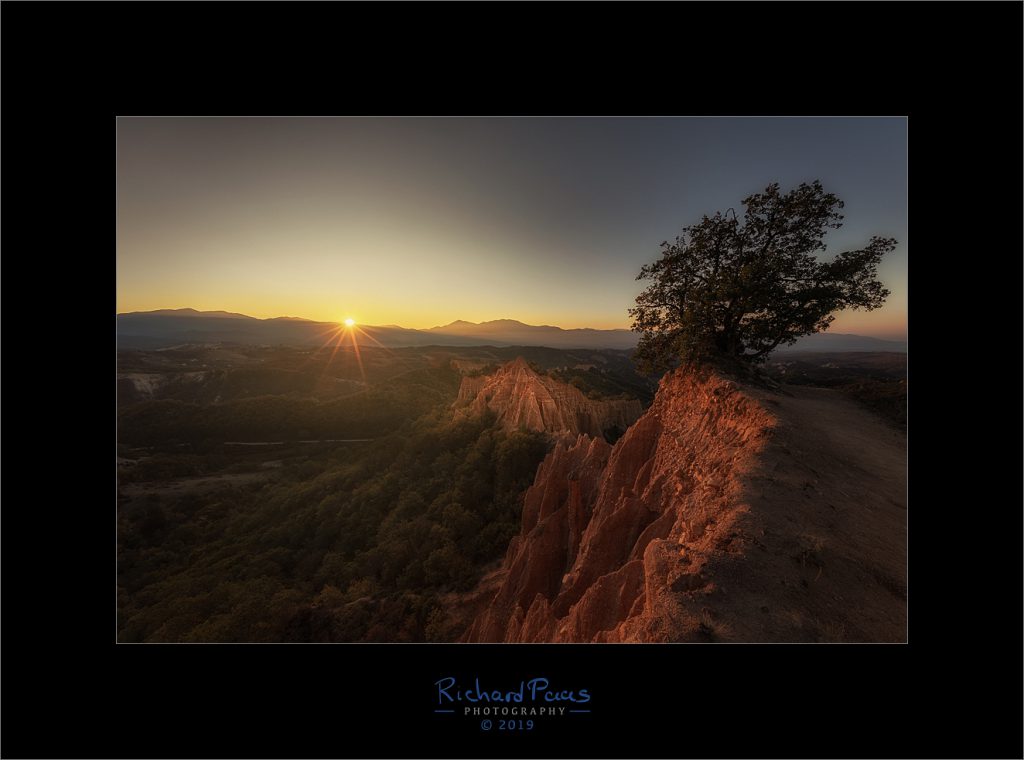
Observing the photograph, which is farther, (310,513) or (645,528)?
(310,513)

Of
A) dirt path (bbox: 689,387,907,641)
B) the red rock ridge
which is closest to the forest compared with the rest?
the red rock ridge

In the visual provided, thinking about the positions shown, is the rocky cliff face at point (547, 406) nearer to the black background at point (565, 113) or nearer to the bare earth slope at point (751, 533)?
the bare earth slope at point (751, 533)

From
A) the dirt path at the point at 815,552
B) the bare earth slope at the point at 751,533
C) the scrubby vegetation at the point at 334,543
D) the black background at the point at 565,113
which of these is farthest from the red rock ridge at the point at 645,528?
the scrubby vegetation at the point at 334,543

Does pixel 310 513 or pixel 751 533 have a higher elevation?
pixel 751 533

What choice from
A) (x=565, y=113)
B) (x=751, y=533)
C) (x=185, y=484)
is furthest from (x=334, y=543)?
(x=565, y=113)

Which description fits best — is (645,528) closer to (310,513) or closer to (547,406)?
(547,406)
